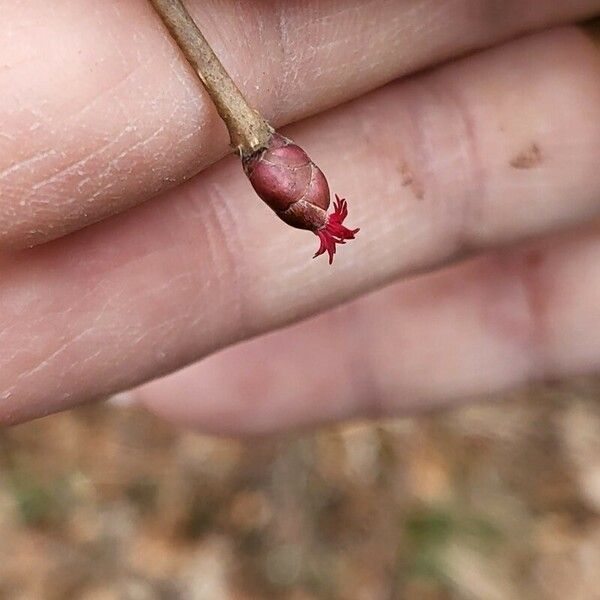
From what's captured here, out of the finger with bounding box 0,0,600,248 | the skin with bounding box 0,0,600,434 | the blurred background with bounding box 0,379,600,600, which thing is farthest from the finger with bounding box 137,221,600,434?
the finger with bounding box 0,0,600,248

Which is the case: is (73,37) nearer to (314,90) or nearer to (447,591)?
(314,90)

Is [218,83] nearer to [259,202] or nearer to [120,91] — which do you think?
[120,91]

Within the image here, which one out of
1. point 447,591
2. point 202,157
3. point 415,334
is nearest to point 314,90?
point 202,157

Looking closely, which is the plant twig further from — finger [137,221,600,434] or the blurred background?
the blurred background

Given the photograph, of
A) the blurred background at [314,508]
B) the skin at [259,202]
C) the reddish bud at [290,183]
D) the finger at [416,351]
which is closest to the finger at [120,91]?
the skin at [259,202]

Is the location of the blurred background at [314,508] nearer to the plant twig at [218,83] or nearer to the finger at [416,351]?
the finger at [416,351]

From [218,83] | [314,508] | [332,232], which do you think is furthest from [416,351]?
[218,83]

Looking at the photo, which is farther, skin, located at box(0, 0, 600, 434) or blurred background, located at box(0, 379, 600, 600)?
blurred background, located at box(0, 379, 600, 600)
